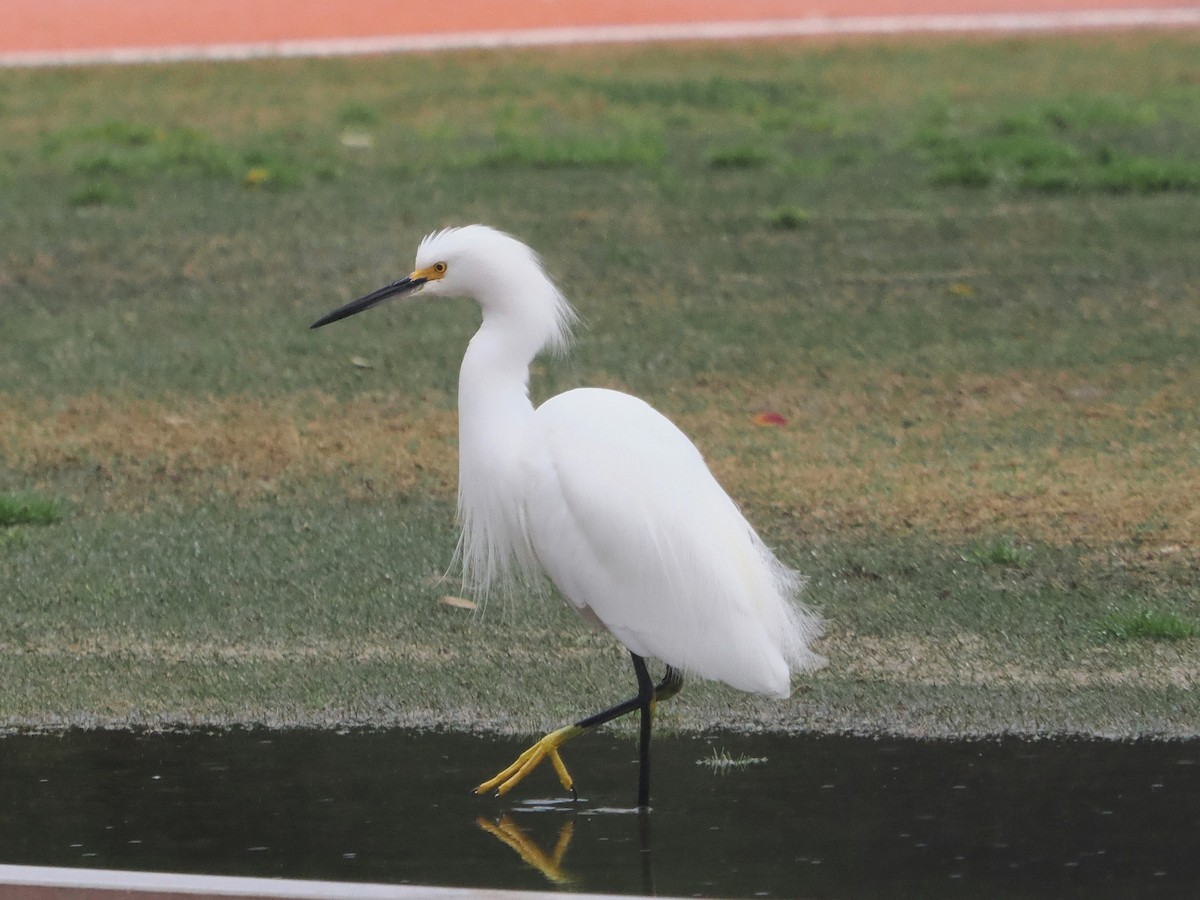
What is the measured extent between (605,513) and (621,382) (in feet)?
12.4

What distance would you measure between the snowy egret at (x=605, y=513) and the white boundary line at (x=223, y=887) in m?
1.26

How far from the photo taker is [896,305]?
941 cm

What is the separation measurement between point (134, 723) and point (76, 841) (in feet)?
2.61

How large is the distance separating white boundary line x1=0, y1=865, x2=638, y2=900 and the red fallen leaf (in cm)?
454

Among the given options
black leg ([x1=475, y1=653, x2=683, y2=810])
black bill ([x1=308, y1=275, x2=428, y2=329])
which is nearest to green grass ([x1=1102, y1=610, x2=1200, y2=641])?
black leg ([x1=475, y1=653, x2=683, y2=810])

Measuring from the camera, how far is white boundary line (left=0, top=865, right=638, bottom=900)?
3.16 metres

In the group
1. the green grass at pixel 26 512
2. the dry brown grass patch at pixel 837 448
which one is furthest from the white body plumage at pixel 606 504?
the green grass at pixel 26 512

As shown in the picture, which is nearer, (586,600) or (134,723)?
(586,600)

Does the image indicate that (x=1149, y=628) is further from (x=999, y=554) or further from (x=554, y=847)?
(x=554, y=847)

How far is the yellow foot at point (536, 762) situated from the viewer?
14.7 ft

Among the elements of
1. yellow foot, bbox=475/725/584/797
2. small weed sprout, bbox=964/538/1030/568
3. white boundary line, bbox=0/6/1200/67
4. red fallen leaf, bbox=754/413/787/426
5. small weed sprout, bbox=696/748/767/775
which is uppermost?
white boundary line, bbox=0/6/1200/67

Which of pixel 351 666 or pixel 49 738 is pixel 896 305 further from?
pixel 49 738

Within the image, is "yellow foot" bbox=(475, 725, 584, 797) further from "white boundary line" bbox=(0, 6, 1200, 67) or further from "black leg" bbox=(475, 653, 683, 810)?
"white boundary line" bbox=(0, 6, 1200, 67)

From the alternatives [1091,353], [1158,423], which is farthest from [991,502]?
[1091,353]
